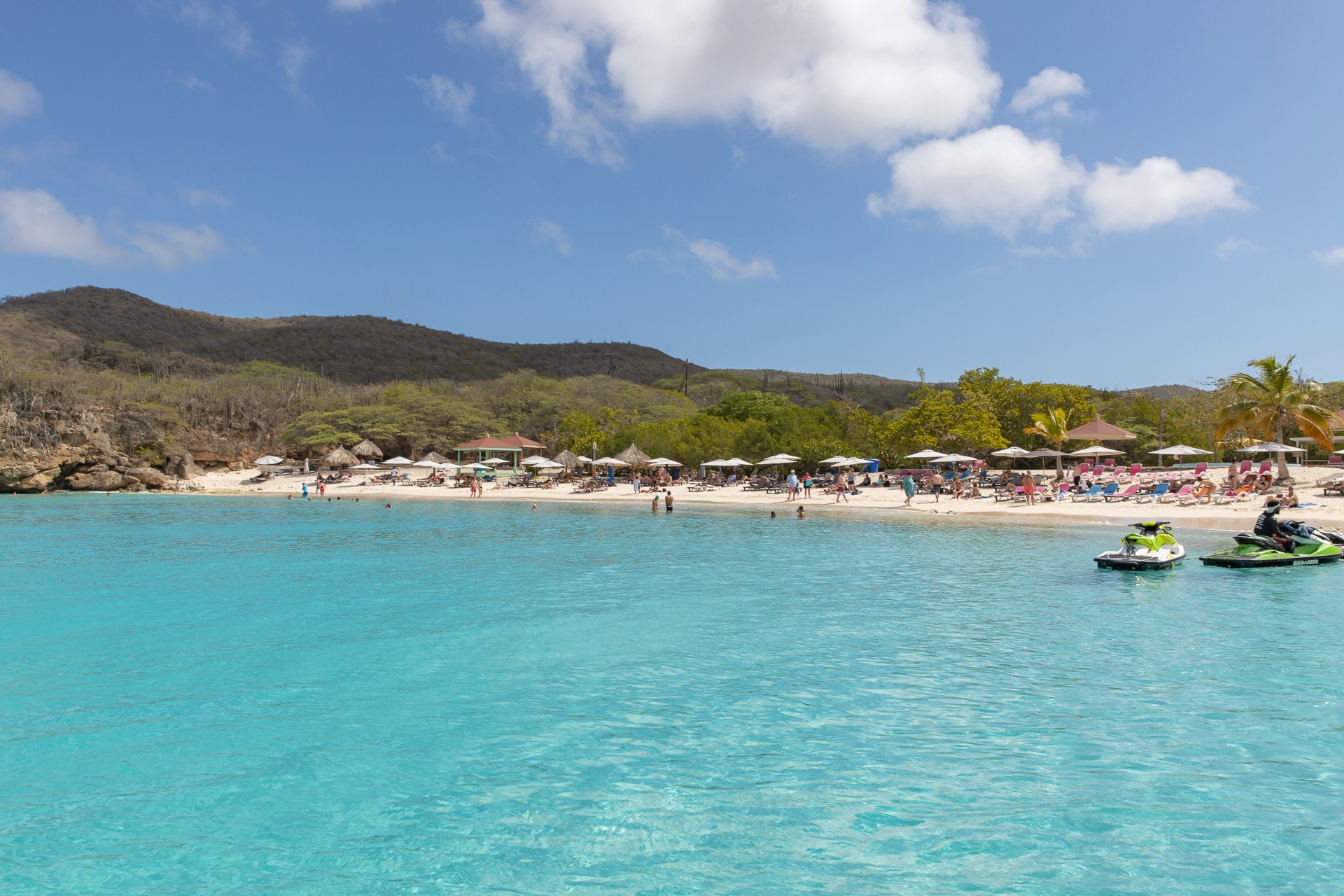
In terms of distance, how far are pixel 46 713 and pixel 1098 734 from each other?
30.0 ft

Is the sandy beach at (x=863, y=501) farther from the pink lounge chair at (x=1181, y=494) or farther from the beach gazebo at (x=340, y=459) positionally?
the beach gazebo at (x=340, y=459)

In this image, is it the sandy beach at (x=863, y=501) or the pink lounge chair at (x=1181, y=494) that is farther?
the pink lounge chair at (x=1181, y=494)

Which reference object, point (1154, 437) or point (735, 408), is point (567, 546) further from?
point (735, 408)

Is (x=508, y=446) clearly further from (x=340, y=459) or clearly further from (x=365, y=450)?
(x=340, y=459)

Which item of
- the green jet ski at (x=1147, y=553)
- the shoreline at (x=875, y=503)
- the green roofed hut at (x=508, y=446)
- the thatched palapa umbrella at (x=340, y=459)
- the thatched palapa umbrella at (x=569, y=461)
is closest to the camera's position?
the green jet ski at (x=1147, y=553)

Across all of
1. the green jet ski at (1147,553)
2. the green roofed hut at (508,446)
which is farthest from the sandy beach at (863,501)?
the green jet ski at (1147,553)

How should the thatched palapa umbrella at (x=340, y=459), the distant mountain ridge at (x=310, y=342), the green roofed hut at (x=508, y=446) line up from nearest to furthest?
the green roofed hut at (x=508, y=446)
the thatched palapa umbrella at (x=340, y=459)
the distant mountain ridge at (x=310, y=342)

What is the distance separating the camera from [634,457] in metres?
41.0

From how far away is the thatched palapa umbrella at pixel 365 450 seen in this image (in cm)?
5106

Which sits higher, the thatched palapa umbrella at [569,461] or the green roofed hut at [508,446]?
the green roofed hut at [508,446]

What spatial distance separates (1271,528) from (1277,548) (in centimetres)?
42

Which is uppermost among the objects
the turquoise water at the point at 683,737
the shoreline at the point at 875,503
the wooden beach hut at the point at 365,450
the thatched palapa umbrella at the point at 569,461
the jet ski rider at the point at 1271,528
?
the wooden beach hut at the point at 365,450

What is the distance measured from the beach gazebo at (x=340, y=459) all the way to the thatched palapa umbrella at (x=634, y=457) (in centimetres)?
1944

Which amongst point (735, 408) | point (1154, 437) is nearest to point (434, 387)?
point (735, 408)
